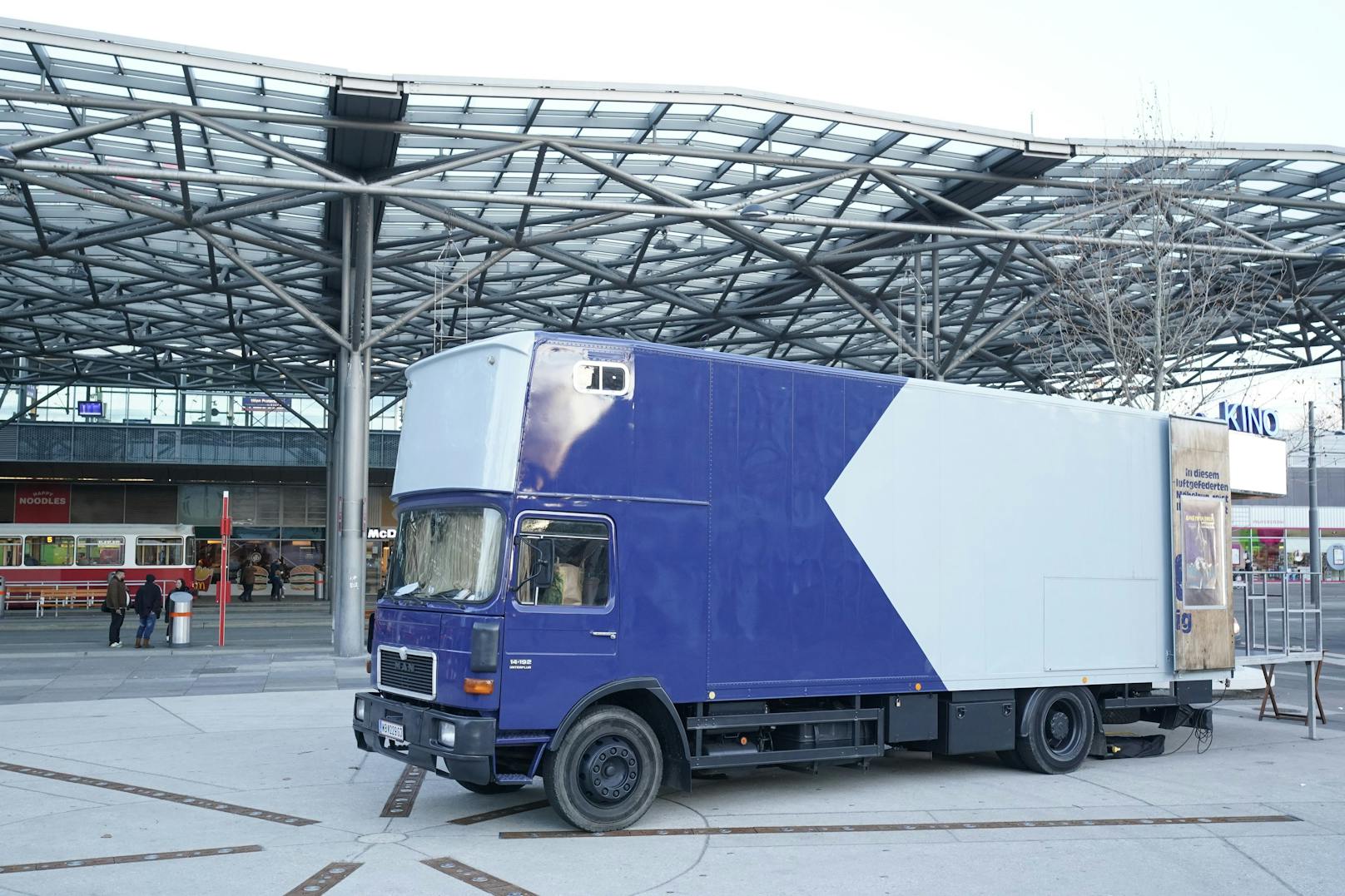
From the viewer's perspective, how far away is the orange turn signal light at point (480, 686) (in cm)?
893

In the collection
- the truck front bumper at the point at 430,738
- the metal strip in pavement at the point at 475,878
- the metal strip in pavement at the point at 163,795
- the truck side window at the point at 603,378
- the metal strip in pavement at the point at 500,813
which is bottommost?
the metal strip in pavement at the point at 500,813

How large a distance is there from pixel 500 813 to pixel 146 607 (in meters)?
18.0

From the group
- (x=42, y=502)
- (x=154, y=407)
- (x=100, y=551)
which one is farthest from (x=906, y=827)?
(x=42, y=502)

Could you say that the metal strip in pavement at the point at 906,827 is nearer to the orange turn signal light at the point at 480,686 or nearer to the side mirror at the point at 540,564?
the orange turn signal light at the point at 480,686

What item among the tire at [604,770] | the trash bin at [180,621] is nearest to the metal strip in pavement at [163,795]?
the tire at [604,770]

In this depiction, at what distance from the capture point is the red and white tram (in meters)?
41.0

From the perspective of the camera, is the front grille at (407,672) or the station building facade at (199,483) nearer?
the front grille at (407,672)

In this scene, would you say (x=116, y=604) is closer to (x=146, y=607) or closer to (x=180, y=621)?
(x=146, y=607)

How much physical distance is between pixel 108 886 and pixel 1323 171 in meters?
25.6

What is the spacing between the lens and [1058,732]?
12.3 meters

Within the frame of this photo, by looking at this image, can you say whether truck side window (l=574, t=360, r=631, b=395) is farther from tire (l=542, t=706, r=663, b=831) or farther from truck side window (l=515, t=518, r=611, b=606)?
tire (l=542, t=706, r=663, b=831)

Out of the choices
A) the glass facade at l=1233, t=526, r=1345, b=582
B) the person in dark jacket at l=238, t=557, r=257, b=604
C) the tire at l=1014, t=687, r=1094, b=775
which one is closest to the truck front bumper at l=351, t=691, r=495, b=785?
the tire at l=1014, t=687, r=1094, b=775

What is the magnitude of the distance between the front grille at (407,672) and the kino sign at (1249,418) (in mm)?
11926

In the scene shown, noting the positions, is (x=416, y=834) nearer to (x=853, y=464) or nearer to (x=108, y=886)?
(x=108, y=886)
